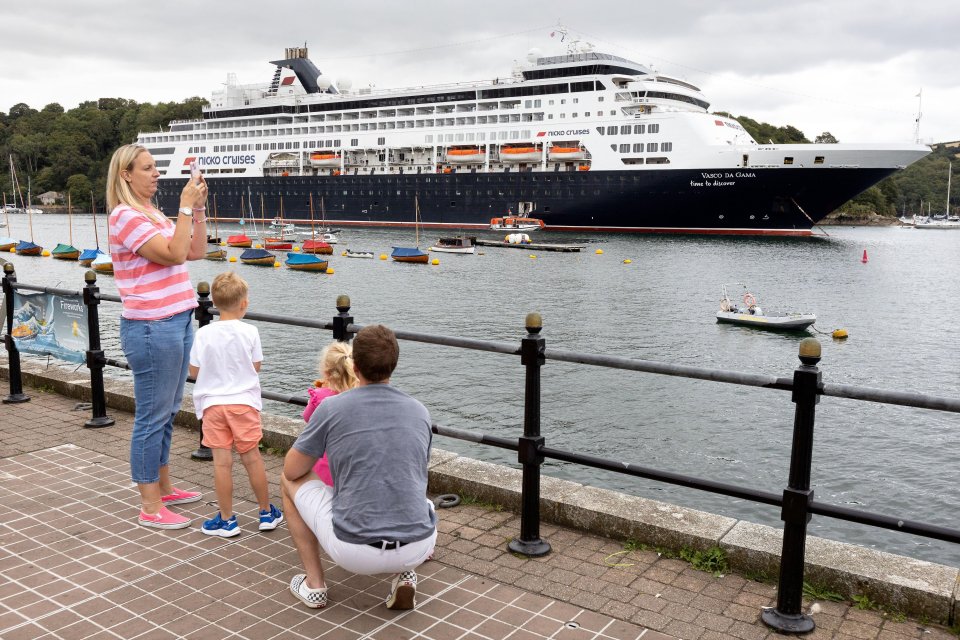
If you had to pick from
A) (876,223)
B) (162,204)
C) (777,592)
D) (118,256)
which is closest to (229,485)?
(118,256)

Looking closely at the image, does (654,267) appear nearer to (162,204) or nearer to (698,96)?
(698,96)

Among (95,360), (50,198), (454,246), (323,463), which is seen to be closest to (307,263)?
(454,246)

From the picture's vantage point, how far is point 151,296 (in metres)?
4.41

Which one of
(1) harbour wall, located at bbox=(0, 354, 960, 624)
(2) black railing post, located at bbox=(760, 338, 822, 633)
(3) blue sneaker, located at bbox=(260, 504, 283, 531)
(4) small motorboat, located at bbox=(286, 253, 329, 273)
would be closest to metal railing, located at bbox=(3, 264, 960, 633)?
(2) black railing post, located at bbox=(760, 338, 822, 633)

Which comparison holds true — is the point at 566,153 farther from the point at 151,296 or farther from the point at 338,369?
the point at 338,369

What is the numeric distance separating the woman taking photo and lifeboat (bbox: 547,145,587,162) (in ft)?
211

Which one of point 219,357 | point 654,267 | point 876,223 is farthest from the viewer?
point 876,223

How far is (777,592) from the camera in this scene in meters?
3.69

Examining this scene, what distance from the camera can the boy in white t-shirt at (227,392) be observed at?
4.30 metres

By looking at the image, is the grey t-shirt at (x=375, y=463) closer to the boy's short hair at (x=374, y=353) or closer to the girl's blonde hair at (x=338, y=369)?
the boy's short hair at (x=374, y=353)

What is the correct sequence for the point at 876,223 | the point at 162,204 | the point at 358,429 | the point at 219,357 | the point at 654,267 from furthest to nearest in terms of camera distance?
the point at 876,223 → the point at 162,204 → the point at 654,267 → the point at 219,357 → the point at 358,429

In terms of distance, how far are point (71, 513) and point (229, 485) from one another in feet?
3.55

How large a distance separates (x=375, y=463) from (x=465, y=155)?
71236 mm

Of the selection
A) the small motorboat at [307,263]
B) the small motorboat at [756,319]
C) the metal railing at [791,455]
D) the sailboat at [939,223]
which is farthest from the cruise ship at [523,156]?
the sailboat at [939,223]
